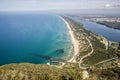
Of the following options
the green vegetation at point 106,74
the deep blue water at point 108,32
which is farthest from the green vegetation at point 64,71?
the deep blue water at point 108,32

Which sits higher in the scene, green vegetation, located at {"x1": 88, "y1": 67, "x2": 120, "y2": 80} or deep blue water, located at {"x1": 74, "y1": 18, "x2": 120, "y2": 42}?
green vegetation, located at {"x1": 88, "y1": 67, "x2": 120, "y2": 80}

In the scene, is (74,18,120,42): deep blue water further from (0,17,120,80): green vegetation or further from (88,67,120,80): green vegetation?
(88,67,120,80): green vegetation

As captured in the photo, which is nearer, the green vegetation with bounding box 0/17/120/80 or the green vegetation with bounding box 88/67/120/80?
the green vegetation with bounding box 0/17/120/80

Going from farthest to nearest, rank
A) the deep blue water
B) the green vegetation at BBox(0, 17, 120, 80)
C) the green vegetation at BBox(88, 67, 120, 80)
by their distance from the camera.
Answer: the deep blue water → the green vegetation at BBox(88, 67, 120, 80) → the green vegetation at BBox(0, 17, 120, 80)

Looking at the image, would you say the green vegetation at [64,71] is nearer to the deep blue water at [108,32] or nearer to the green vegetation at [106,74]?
the green vegetation at [106,74]

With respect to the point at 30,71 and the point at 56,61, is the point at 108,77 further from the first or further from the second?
the point at 56,61

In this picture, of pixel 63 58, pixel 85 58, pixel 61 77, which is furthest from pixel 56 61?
pixel 61 77

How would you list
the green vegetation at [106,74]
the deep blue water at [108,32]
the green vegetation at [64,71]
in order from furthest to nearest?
the deep blue water at [108,32], the green vegetation at [106,74], the green vegetation at [64,71]

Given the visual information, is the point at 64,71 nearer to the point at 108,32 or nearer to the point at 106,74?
the point at 106,74

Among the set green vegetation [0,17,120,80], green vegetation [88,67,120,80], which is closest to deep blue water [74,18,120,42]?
green vegetation [0,17,120,80]

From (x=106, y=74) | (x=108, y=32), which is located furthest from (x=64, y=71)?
(x=108, y=32)

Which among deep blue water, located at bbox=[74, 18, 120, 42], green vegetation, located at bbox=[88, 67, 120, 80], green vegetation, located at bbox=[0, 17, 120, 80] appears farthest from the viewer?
deep blue water, located at bbox=[74, 18, 120, 42]
